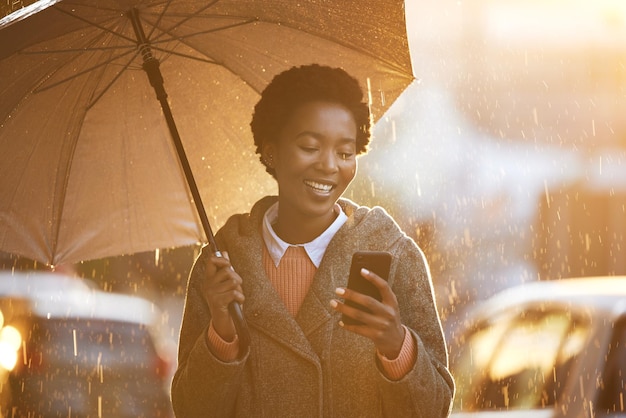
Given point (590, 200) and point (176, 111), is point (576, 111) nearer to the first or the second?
point (590, 200)

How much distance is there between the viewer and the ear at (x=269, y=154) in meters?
4.01

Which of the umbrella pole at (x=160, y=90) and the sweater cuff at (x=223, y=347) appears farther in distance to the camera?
the umbrella pole at (x=160, y=90)

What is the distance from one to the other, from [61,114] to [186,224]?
64 cm

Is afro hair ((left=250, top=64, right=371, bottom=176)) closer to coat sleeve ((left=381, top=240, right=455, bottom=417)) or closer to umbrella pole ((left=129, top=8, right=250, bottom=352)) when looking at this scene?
umbrella pole ((left=129, top=8, right=250, bottom=352))

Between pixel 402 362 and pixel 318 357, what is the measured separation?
1.02ft

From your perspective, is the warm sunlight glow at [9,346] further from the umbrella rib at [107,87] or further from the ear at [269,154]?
the ear at [269,154]

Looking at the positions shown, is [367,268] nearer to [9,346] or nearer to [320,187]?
[320,187]

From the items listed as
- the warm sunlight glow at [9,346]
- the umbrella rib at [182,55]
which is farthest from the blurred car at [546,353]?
the warm sunlight glow at [9,346]

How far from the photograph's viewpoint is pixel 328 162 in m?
3.81

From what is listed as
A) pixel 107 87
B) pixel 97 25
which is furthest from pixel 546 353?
pixel 97 25

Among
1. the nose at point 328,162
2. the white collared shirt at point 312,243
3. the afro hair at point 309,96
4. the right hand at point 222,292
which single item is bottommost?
the right hand at point 222,292

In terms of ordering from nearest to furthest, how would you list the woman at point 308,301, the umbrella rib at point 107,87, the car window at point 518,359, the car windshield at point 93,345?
the woman at point 308,301
the umbrella rib at point 107,87
the car window at point 518,359
the car windshield at point 93,345

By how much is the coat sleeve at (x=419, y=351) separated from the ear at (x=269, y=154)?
1.73 ft

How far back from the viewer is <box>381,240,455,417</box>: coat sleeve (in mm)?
3664
